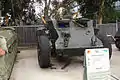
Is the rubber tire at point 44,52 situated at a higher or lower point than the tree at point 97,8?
lower

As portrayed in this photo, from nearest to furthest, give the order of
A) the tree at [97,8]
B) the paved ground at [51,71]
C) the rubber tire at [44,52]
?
the paved ground at [51,71] < the rubber tire at [44,52] < the tree at [97,8]

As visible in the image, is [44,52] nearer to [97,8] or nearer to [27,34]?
[27,34]

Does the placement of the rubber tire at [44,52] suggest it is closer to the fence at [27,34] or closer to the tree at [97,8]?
the fence at [27,34]

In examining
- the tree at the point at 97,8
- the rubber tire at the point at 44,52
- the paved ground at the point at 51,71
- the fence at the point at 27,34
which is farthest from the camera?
the tree at the point at 97,8

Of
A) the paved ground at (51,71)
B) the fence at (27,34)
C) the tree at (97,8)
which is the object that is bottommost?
the paved ground at (51,71)

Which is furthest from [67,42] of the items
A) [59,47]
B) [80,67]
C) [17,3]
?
[17,3]

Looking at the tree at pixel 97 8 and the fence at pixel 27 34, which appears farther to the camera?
the tree at pixel 97 8

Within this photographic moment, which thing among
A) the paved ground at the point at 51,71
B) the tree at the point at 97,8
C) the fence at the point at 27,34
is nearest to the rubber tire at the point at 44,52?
the paved ground at the point at 51,71

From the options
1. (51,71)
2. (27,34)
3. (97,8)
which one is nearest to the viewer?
(51,71)

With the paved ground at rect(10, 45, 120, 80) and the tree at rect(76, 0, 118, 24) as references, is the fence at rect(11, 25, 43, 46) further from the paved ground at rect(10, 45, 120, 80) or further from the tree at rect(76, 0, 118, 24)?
the tree at rect(76, 0, 118, 24)

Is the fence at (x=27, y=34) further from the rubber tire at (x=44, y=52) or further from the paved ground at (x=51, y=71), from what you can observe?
the rubber tire at (x=44, y=52)

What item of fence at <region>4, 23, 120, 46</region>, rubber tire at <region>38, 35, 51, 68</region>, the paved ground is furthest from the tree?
rubber tire at <region>38, 35, 51, 68</region>

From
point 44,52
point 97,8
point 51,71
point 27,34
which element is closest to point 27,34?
point 27,34

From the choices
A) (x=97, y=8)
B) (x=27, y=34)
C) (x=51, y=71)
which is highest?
(x=97, y=8)
